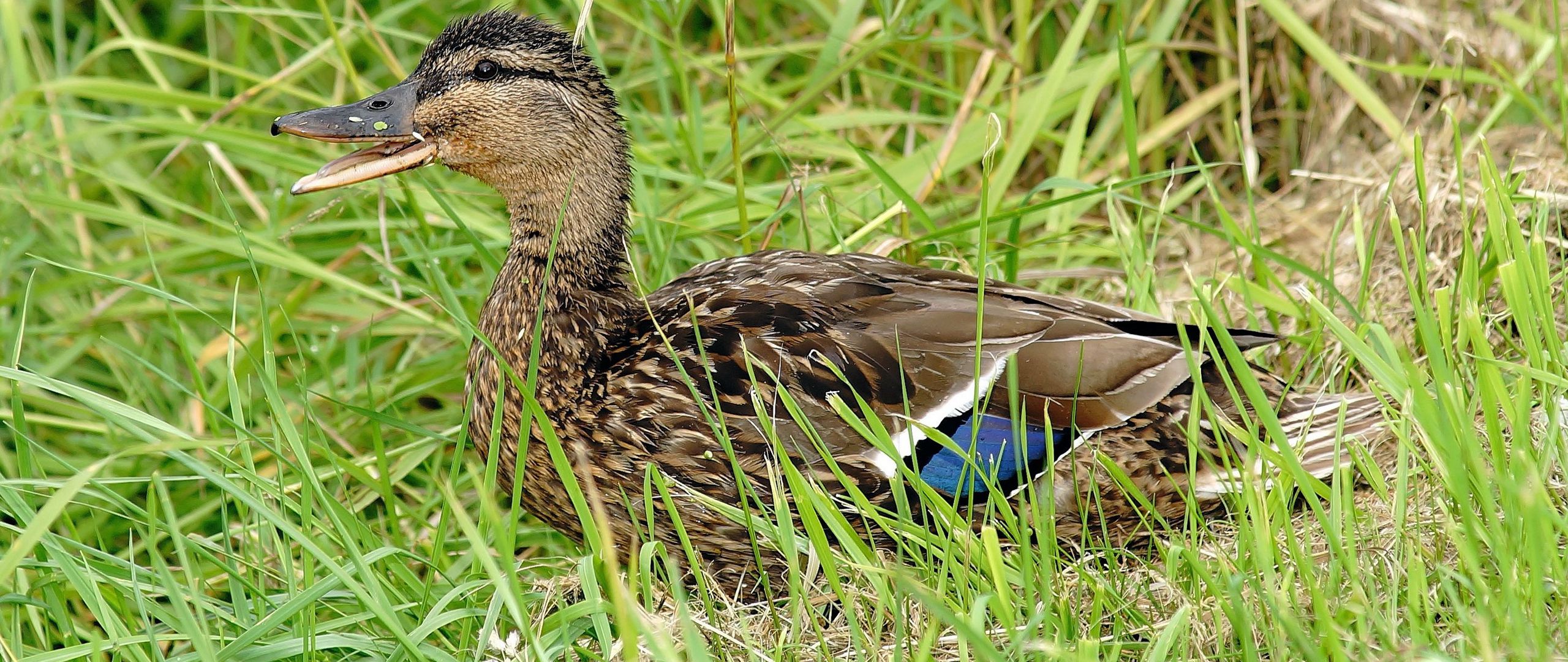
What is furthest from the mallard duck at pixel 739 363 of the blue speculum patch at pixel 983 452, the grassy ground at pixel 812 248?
the grassy ground at pixel 812 248

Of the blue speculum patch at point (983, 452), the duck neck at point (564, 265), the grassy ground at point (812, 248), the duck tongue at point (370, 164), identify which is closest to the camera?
the grassy ground at point (812, 248)

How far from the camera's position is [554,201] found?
291cm

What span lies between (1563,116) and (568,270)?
2.20 m

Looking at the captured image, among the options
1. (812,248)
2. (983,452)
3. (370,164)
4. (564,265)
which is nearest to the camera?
(983,452)

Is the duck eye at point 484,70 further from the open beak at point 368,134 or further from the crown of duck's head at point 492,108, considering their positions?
the open beak at point 368,134

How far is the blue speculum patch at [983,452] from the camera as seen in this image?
250cm

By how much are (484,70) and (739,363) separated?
2.61 ft

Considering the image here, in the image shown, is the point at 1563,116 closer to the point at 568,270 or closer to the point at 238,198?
the point at 568,270

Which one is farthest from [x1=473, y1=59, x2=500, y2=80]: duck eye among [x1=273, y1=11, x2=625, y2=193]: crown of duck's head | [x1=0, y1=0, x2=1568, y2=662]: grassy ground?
[x1=0, y1=0, x2=1568, y2=662]: grassy ground

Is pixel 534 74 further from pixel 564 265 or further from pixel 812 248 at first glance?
pixel 812 248

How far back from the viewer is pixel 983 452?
100 inches

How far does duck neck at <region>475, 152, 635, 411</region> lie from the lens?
2.83m

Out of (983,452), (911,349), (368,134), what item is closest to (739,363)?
(911,349)

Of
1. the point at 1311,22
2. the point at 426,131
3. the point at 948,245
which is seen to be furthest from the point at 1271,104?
the point at 426,131
